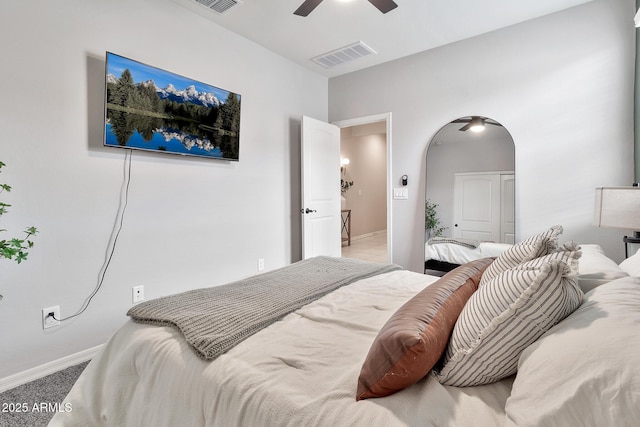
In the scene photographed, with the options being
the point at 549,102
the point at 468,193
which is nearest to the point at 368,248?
the point at 468,193

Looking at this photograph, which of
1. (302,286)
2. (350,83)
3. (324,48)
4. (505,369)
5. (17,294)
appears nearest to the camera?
(505,369)

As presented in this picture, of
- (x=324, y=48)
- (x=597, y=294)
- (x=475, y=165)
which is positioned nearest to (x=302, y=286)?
(x=597, y=294)

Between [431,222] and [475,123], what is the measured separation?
108 cm

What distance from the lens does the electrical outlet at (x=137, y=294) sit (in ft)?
7.97

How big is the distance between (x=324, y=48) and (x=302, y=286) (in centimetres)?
273

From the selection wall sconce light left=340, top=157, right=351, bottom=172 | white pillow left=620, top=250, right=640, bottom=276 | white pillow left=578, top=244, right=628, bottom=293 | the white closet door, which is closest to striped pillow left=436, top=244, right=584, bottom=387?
white pillow left=578, top=244, right=628, bottom=293

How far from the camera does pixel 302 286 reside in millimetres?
1703

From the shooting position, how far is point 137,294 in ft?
8.04

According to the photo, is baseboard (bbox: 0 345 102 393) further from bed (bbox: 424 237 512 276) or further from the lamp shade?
the lamp shade

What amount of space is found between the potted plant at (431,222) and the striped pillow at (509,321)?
2554 mm

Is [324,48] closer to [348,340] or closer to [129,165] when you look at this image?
[129,165]

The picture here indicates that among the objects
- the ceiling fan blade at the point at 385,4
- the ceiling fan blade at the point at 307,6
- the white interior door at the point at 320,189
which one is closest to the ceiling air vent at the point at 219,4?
the ceiling fan blade at the point at 307,6

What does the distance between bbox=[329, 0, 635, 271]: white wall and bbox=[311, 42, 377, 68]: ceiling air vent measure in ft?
1.72

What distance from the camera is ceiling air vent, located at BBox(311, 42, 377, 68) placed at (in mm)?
3342
